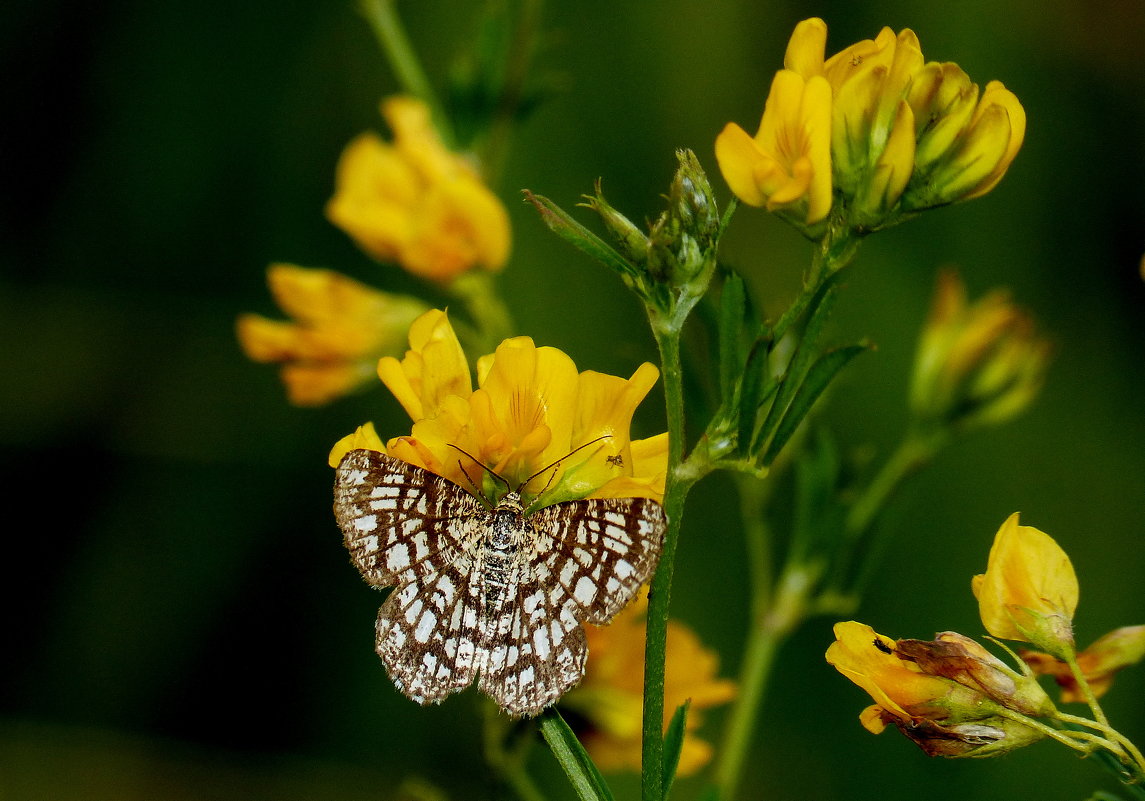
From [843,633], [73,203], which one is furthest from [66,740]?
[843,633]

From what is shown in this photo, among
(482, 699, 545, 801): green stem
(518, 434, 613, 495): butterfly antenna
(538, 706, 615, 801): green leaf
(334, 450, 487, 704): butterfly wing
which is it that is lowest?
(482, 699, 545, 801): green stem

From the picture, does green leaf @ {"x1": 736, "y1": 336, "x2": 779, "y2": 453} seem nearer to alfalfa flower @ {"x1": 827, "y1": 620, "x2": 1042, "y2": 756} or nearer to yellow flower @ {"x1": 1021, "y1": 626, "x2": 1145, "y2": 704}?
alfalfa flower @ {"x1": 827, "y1": 620, "x2": 1042, "y2": 756}

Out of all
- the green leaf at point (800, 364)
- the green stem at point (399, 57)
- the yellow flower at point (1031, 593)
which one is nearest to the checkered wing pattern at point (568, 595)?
the green leaf at point (800, 364)

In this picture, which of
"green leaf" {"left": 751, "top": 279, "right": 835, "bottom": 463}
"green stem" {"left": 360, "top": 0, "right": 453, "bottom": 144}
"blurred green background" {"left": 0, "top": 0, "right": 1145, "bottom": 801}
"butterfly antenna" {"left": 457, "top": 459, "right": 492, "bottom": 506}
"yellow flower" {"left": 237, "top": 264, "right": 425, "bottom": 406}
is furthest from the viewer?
"blurred green background" {"left": 0, "top": 0, "right": 1145, "bottom": 801}

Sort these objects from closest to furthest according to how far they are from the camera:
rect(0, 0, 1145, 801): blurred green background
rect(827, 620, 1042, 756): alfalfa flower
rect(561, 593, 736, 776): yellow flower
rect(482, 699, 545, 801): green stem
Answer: rect(827, 620, 1042, 756): alfalfa flower
rect(482, 699, 545, 801): green stem
rect(561, 593, 736, 776): yellow flower
rect(0, 0, 1145, 801): blurred green background

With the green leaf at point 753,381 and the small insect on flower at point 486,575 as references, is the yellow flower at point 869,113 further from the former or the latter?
the small insect on flower at point 486,575

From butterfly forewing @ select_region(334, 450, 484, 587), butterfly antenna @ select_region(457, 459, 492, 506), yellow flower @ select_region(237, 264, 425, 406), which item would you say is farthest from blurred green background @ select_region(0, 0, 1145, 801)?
butterfly forewing @ select_region(334, 450, 484, 587)

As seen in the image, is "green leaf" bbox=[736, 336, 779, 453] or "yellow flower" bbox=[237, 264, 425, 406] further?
"yellow flower" bbox=[237, 264, 425, 406]
